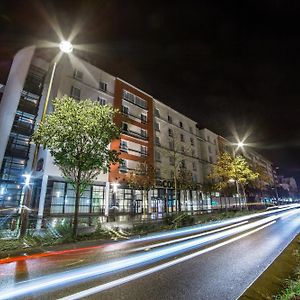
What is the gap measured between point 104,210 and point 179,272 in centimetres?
2326

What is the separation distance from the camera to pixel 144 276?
5559 millimetres

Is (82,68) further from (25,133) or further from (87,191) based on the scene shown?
(87,191)

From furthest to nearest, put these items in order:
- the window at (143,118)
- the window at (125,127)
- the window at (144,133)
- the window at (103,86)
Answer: the window at (143,118)
the window at (144,133)
the window at (125,127)
the window at (103,86)

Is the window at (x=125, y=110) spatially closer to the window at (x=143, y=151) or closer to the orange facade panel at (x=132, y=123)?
the orange facade panel at (x=132, y=123)

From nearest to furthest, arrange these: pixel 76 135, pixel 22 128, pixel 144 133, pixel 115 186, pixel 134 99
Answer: pixel 76 135 < pixel 22 128 < pixel 115 186 < pixel 144 133 < pixel 134 99

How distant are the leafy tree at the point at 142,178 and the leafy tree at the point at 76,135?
645 inches

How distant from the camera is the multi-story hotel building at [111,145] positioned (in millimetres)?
24562

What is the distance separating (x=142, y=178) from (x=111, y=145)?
6.40 m

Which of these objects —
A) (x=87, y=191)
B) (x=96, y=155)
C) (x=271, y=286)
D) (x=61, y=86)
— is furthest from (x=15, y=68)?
(x=271, y=286)

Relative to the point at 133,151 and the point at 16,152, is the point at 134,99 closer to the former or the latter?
the point at 133,151

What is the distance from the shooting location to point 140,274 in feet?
18.7

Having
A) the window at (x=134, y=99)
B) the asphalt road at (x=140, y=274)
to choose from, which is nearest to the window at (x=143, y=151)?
the window at (x=134, y=99)

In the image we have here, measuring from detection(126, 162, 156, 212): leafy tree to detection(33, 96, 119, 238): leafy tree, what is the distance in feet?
53.7

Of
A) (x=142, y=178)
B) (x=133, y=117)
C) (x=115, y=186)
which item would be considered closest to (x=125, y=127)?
(x=133, y=117)
